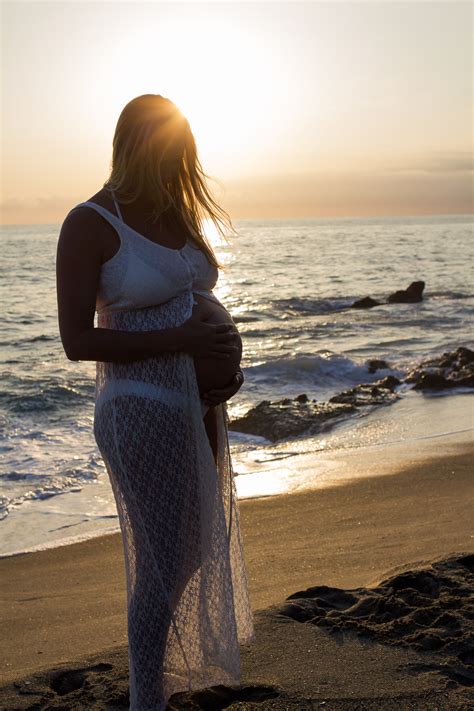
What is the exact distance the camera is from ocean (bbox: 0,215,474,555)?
25.5 ft

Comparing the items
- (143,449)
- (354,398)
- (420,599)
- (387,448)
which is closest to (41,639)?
(420,599)

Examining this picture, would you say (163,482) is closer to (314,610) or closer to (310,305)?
(314,610)

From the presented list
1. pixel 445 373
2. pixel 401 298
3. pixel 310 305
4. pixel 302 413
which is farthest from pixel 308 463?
pixel 401 298

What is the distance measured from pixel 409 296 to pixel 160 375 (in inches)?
1072

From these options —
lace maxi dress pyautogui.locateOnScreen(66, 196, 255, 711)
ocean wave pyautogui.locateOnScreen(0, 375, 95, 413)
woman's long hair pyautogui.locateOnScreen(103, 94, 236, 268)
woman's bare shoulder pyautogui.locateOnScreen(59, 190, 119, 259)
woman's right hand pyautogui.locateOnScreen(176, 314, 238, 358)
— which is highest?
woman's long hair pyautogui.locateOnScreen(103, 94, 236, 268)

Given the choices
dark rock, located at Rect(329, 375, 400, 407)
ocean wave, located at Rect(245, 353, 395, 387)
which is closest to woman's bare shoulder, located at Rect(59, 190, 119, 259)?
dark rock, located at Rect(329, 375, 400, 407)

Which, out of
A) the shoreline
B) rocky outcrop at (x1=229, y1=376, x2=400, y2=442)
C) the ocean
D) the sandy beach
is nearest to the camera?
the sandy beach

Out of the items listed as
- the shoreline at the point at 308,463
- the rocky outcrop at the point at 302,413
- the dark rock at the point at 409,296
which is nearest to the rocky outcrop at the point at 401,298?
the dark rock at the point at 409,296

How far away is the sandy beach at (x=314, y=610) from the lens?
331 centimetres

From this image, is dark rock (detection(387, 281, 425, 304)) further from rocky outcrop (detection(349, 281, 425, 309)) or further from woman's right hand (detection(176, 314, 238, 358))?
woman's right hand (detection(176, 314, 238, 358))

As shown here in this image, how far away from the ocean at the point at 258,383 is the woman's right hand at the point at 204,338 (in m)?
0.31

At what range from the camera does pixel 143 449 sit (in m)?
2.79

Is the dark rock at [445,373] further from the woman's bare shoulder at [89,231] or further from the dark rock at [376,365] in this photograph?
the woman's bare shoulder at [89,231]

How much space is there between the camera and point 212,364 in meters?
2.89
